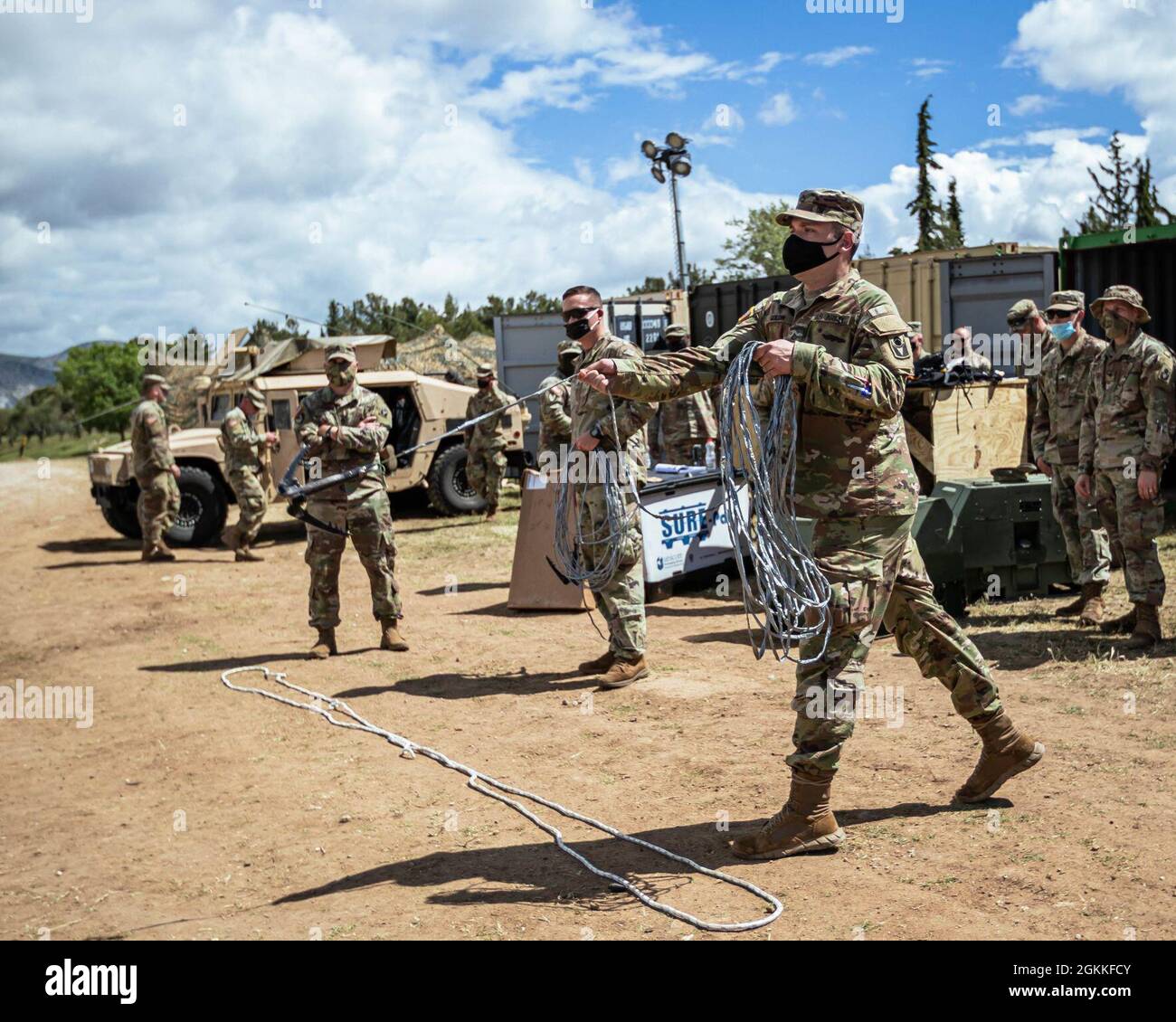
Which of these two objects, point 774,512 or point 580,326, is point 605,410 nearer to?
point 580,326

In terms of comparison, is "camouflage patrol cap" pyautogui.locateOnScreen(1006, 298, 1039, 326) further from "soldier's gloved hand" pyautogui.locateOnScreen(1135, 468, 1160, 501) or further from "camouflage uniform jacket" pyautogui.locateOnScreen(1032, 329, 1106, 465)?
"soldier's gloved hand" pyautogui.locateOnScreen(1135, 468, 1160, 501)

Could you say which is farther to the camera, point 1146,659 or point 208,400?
point 208,400

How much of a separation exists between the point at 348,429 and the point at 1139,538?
4836 mm

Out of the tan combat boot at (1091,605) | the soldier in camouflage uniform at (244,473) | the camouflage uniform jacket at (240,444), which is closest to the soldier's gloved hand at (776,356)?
the tan combat boot at (1091,605)

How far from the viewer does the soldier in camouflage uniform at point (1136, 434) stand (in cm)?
674

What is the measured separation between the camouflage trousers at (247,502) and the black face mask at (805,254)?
10.4 m

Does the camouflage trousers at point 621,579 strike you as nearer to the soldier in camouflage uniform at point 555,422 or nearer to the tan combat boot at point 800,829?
the soldier in camouflage uniform at point 555,422

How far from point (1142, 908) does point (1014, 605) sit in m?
4.95

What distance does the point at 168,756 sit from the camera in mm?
6168

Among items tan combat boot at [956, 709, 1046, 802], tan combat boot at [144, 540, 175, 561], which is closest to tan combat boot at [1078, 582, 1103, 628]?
tan combat boot at [956, 709, 1046, 802]

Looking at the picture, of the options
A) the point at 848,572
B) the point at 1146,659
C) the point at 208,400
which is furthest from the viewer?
the point at 208,400
